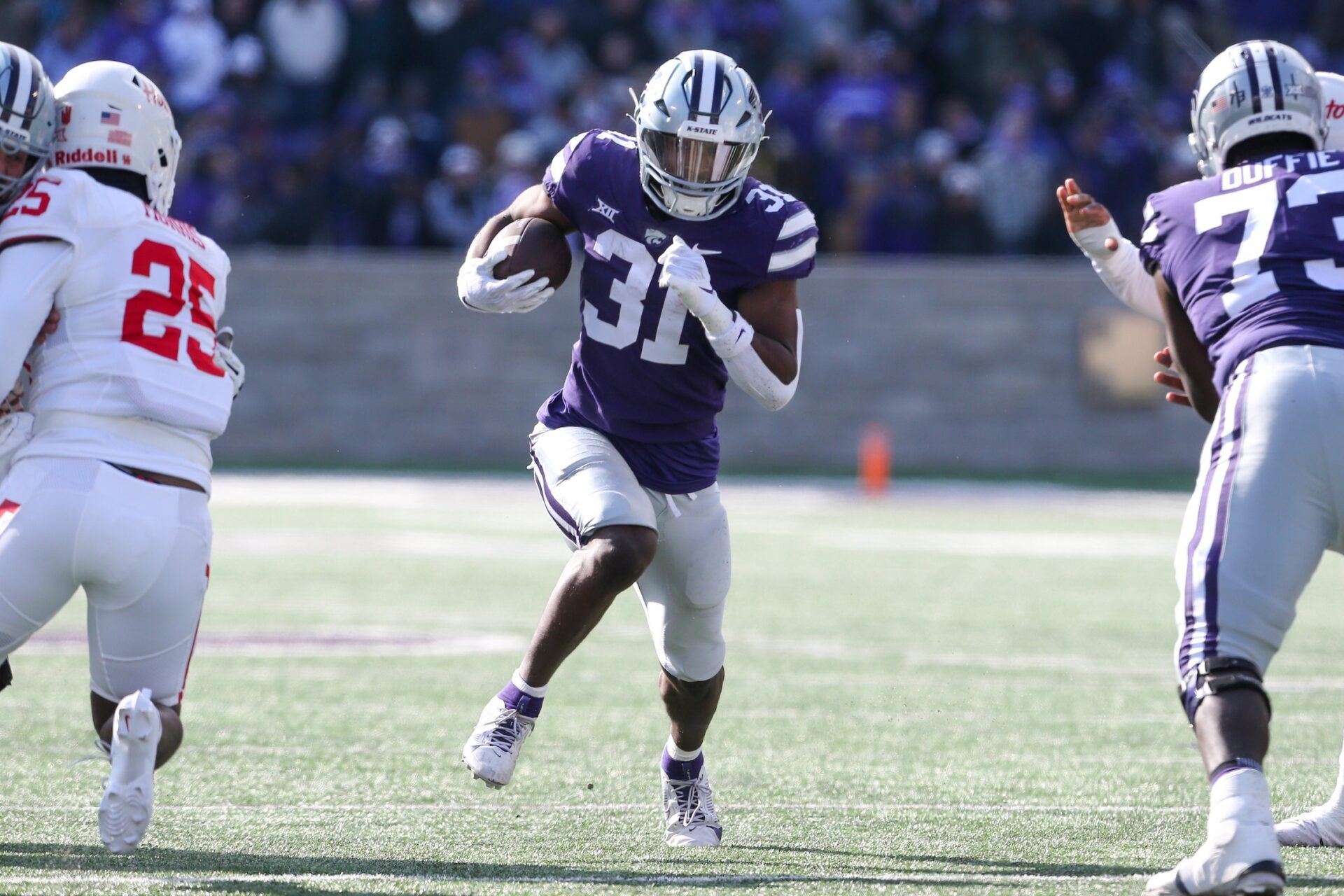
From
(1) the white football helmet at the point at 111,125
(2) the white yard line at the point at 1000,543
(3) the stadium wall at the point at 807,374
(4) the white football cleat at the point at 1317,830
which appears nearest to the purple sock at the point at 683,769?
(4) the white football cleat at the point at 1317,830

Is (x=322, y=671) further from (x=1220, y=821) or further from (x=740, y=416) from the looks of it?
(x=740, y=416)

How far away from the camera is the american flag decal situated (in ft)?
11.5

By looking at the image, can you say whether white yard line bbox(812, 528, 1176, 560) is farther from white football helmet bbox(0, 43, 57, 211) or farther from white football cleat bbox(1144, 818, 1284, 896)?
white football cleat bbox(1144, 818, 1284, 896)

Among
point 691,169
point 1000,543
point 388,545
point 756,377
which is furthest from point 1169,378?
point 1000,543

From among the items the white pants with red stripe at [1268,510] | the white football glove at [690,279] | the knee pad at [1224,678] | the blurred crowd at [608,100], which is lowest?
the knee pad at [1224,678]

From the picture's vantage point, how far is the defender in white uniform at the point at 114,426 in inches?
138

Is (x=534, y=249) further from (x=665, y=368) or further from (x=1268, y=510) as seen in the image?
(x=1268, y=510)

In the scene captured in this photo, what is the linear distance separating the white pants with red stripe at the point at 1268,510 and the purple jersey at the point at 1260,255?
0.07 meters

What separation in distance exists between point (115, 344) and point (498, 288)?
0.94 meters

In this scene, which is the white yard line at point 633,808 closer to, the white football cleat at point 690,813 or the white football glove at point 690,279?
the white football cleat at point 690,813

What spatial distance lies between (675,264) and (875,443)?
1119 centimetres

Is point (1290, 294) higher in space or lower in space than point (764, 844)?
higher

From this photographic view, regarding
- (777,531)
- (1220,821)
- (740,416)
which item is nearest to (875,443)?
(740,416)

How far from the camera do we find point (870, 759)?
5.22m
